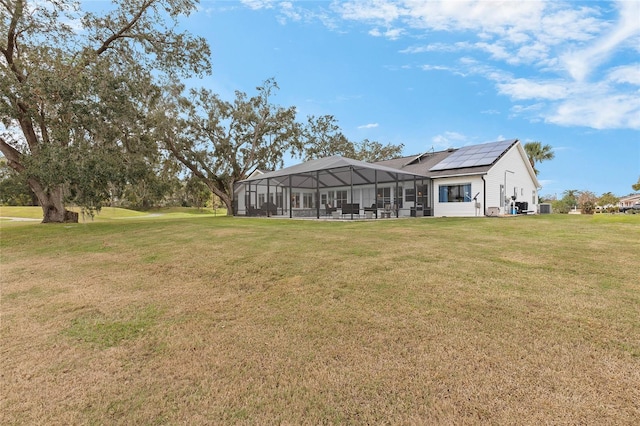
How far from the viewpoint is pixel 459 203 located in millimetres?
17812

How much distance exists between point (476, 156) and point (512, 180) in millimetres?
2859

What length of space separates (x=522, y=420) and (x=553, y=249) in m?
5.67

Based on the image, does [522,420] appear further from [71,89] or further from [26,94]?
[26,94]

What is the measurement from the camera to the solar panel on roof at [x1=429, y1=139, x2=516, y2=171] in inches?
688

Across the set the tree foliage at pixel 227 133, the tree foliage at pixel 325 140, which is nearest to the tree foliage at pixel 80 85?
the tree foliage at pixel 227 133

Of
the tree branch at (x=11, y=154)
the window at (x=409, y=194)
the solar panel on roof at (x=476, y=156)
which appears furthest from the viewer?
the window at (x=409, y=194)

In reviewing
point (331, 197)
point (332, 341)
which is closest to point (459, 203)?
point (331, 197)

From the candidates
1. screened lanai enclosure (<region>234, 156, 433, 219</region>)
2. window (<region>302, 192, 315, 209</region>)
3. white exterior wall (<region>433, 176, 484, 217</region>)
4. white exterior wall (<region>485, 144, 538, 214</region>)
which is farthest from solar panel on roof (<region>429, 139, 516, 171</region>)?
window (<region>302, 192, 315, 209</region>)

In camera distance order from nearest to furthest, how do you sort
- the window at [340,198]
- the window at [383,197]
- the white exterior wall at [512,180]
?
the white exterior wall at [512,180]
the window at [383,197]
the window at [340,198]

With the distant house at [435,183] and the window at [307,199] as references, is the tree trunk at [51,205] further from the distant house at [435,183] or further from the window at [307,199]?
the window at [307,199]

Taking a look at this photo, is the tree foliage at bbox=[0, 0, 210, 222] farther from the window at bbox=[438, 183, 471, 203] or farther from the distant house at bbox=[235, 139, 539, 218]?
the window at bbox=[438, 183, 471, 203]

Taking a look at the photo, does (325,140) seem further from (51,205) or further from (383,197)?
(51,205)

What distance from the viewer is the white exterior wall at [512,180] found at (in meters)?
17.2

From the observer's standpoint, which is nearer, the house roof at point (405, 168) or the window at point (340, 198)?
the house roof at point (405, 168)
